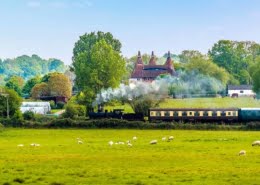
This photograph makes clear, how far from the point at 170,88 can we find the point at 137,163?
250ft

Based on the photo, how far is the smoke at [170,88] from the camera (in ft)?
277

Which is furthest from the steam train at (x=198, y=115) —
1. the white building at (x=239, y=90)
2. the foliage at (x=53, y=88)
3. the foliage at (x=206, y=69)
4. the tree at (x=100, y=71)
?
the white building at (x=239, y=90)

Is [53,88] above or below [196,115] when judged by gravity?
above

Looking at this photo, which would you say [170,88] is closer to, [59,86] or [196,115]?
[196,115]

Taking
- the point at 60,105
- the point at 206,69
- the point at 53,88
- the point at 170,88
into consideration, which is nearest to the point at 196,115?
the point at 170,88

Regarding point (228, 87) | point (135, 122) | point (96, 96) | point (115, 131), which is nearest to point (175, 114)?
point (135, 122)

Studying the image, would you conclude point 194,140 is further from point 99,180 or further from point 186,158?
point 99,180

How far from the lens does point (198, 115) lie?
74375 millimetres

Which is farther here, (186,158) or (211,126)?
→ (211,126)

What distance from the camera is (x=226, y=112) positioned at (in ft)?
241

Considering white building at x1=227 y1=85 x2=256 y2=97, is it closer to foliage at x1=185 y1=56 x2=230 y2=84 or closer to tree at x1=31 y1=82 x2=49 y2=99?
foliage at x1=185 y1=56 x2=230 y2=84

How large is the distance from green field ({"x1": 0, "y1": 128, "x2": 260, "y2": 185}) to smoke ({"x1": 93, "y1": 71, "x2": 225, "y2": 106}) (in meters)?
33.6

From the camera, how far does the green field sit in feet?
91.5

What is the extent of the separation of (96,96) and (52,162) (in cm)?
5660
